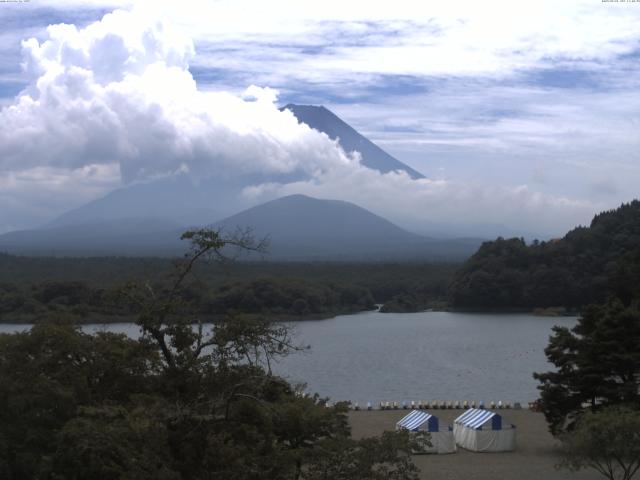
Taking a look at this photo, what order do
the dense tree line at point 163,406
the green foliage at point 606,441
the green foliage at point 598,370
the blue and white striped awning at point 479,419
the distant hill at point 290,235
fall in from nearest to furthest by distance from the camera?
the dense tree line at point 163,406 < the green foliage at point 606,441 < the green foliage at point 598,370 < the blue and white striped awning at point 479,419 < the distant hill at point 290,235

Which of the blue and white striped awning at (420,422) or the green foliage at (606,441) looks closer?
the green foliage at (606,441)

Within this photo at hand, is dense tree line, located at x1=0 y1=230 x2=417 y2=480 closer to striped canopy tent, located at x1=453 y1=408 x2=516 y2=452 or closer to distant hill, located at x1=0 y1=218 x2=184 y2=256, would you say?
striped canopy tent, located at x1=453 y1=408 x2=516 y2=452

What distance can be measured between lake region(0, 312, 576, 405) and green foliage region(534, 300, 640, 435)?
4509mm

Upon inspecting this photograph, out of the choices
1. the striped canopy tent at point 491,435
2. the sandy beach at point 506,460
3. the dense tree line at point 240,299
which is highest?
the dense tree line at point 240,299

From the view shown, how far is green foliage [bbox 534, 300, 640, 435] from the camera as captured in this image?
46.8 feet

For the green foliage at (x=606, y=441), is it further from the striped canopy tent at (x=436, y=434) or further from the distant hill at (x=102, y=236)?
the distant hill at (x=102, y=236)

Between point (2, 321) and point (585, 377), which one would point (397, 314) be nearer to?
point (2, 321)

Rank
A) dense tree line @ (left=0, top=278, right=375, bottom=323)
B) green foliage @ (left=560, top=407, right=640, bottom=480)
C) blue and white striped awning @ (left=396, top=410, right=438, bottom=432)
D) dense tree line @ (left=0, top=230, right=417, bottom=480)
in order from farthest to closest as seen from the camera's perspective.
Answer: dense tree line @ (left=0, top=278, right=375, bottom=323) < blue and white striped awning @ (left=396, top=410, right=438, bottom=432) < green foliage @ (left=560, top=407, right=640, bottom=480) < dense tree line @ (left=0, top=230, right=417, bottom=480)

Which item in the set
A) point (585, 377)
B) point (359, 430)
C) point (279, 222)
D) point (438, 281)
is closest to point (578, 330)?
point (585, 377)

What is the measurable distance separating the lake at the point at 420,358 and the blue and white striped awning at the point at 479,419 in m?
3.27

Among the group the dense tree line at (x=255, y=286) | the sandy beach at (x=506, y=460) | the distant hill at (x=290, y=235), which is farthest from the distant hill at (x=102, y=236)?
the sandy beach at (x=506, y=460)

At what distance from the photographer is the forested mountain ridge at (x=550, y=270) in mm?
48000

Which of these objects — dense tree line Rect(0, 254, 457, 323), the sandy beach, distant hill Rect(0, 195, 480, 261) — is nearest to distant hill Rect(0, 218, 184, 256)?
distant hill Rect(0, 195, 480, 261)

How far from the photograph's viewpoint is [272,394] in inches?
331
